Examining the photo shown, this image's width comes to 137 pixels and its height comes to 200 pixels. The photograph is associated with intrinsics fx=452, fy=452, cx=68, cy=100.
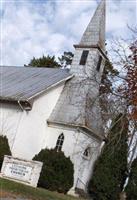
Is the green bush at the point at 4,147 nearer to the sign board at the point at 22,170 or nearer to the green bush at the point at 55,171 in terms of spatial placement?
the green bush at the point at 55,171

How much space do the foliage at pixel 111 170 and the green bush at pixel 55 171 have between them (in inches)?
105

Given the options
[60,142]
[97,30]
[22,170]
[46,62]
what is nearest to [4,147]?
[60,142]

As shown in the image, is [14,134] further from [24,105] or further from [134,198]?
[134,198]

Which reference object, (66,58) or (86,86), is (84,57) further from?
(66,58)

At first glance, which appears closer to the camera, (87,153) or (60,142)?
(60,142)

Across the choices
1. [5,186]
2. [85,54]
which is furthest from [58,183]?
[85,54]

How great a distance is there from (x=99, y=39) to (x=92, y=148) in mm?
8292

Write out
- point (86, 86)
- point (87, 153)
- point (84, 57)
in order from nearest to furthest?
1. point (87, 153)
2. point (86, 86)
3. point (84, 57)

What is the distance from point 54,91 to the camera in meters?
29.6

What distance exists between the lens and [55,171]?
2542 centimetres

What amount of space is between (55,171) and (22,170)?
188 inches

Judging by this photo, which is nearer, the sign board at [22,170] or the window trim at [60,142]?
the sign board at [22,170]

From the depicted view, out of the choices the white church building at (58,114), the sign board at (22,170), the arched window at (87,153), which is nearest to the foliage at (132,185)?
the white church building at (58,114)

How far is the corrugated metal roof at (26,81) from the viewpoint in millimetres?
27344
